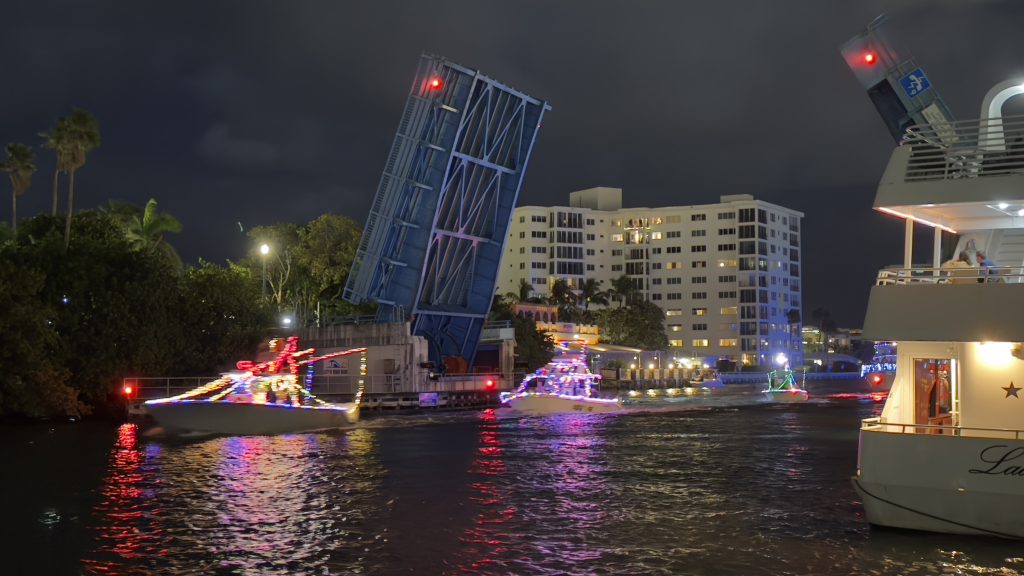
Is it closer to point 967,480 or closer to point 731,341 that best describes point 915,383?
point 967,480

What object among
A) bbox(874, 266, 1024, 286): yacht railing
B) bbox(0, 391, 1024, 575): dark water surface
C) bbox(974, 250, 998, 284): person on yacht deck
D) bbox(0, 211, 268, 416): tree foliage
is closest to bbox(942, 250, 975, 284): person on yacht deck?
bbox(874, 266, 1024, 286): yacht railing

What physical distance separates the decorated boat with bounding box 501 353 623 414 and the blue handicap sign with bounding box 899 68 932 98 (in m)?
20.6

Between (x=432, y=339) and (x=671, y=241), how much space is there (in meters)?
108

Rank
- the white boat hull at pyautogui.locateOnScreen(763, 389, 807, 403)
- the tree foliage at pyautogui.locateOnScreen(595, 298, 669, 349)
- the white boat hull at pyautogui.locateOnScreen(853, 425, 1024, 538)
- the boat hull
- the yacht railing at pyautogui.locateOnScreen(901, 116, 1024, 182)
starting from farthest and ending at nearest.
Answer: the tree foliage at pyautogui.locateOnScreen(595, 298, 669, 349) → the white boat hull at pyautogui.locateOnScreen(763, 389, 807, 403) → the boat hull → the yacht railing at pyautogui.locateOnScreen(901, 116, 1024, 182) → the white boat hull at pyautogui.locateOnScreen(853, 425, 1024, 538)

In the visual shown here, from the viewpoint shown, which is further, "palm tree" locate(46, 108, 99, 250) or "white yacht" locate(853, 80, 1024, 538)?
"palm tree" locate(46, 108, 99, 250)

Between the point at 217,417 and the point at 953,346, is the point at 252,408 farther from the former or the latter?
the point at 953,346

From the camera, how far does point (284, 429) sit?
131 feet

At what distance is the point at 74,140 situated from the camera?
55000 mm

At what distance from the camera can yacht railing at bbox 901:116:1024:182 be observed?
16.0 metres

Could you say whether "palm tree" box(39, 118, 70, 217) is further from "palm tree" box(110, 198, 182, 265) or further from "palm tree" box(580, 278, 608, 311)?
"palm tree" box(580, 278, 608, 311)

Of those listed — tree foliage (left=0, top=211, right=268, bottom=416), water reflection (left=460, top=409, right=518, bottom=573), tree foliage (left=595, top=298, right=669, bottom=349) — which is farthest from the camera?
tree foliage (left=595, top=298, right=669, bottom=349)

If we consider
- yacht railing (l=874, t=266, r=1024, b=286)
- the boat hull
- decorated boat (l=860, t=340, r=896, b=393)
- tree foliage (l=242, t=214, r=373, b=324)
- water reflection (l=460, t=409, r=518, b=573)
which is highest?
tree foliage (l=242, t=214, r=373, b=324)

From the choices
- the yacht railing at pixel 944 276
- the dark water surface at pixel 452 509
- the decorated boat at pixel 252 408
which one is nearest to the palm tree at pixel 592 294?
the decorated boat at pixel 252 408

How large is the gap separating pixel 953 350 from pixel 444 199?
129 ft
